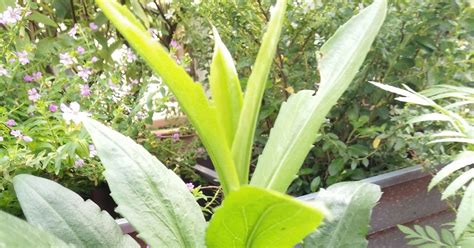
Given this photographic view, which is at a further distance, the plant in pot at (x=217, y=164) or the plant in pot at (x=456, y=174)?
the plant in pot at (x=456, y=174)

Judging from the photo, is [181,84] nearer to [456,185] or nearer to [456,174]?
[456,185]

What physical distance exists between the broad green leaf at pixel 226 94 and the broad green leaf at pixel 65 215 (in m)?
0.14

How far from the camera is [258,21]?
3.27 ft

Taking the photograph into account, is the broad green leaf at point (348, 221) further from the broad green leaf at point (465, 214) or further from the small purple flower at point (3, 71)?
the small purple flower at point (3, 71)

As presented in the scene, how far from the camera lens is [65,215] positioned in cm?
40

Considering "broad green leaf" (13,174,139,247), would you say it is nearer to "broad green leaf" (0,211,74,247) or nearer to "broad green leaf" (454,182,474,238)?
"broad green leaf" (0,211,74,247)

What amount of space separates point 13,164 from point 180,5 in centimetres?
63

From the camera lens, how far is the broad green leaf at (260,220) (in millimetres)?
275

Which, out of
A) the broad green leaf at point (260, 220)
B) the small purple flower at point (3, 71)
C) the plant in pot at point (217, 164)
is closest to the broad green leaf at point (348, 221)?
the plant in pot at point (217, 164)

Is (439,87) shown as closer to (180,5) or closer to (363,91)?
(363,91)

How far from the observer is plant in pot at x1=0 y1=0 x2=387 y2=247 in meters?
0.36

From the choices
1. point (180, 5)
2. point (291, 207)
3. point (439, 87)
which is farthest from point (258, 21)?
point (291, 207)

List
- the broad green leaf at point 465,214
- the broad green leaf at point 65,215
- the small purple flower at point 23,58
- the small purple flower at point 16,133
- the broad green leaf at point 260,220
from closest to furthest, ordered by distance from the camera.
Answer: the broad green leaf at point 260,220 → the broad green leaf at point 65,215 → the broad green leaf at point 465,214 → the small purple flower at point 16,133 → the small purple flower at point 23,58

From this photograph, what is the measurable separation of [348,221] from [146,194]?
0.66 ft
